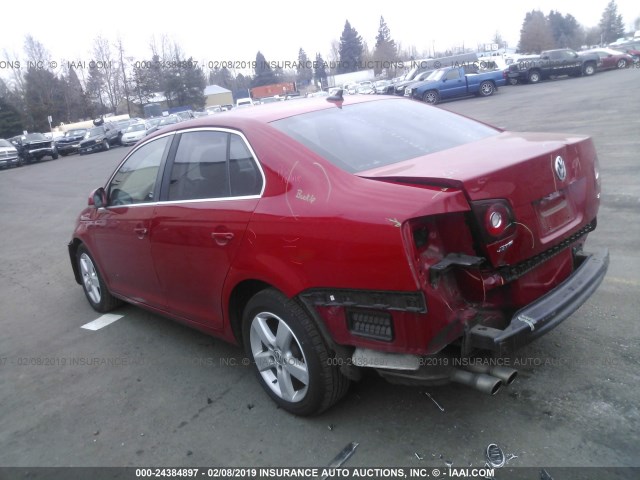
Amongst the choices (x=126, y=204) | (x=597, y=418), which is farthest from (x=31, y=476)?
(x=597, y=418)

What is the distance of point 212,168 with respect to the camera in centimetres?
364

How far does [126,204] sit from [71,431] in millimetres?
1800

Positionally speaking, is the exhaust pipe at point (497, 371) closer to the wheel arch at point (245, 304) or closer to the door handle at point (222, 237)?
the wheel arch at point (245, 304)

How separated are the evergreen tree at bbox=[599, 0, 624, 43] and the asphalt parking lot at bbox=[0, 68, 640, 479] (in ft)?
313

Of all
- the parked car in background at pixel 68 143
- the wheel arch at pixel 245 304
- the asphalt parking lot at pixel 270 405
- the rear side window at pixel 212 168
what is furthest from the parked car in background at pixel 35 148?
the wheel arch at pixel 245 304

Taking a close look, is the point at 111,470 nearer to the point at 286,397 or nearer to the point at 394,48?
the point at 286,397

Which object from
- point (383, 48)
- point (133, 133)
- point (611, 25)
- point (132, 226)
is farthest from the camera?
point (611, 25)

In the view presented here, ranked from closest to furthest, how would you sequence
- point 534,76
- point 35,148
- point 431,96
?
point 431,96, point 35,148, point 534,76

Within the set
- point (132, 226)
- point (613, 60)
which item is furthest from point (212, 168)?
point (613, 60)

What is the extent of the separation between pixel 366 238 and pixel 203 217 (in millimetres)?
1364

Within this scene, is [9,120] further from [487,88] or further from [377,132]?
[377,132]

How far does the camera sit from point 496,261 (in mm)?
2674

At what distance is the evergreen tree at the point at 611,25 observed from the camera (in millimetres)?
Answer: 85125

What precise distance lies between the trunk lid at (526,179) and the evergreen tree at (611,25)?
95.6 metres
